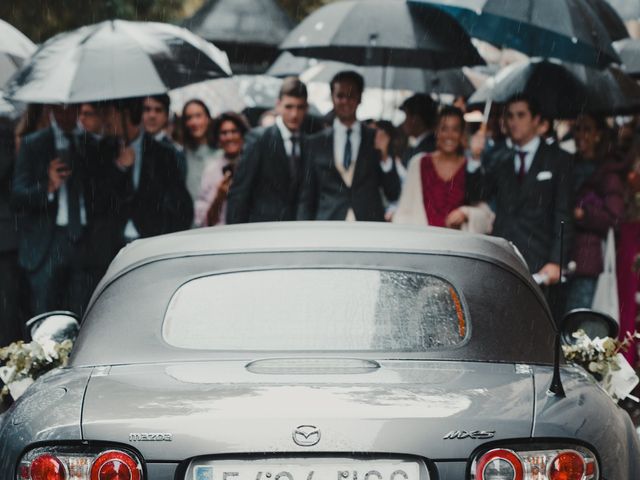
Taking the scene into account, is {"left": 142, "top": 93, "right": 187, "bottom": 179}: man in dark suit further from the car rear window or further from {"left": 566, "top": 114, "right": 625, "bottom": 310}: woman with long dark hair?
the car rear window

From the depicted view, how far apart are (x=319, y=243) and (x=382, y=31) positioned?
841cm

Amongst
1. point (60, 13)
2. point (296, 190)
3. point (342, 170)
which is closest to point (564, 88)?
point (342, 170)

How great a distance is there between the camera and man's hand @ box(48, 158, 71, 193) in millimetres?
11816

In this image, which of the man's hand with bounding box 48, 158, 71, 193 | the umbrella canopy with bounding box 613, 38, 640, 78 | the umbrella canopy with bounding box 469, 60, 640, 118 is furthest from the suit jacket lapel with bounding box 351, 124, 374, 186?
the umbrella canopy with bounding box 613, 38, 640, 78

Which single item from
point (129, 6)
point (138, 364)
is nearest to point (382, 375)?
point (138, 364)

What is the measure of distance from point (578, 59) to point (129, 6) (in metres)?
17.0

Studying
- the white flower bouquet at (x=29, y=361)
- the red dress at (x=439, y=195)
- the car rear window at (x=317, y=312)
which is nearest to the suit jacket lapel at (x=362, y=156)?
the red dress at (x=439, y=195)

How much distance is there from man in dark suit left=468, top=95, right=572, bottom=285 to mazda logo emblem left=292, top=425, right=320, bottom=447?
24.4 ft

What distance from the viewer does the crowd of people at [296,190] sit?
11.9m

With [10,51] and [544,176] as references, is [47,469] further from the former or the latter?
[10,51]

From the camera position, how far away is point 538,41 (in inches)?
528

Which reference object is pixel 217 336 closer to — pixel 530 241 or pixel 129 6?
pixel 530 241

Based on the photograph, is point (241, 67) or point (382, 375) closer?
point (382, 375)

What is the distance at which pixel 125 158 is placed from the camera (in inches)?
485
